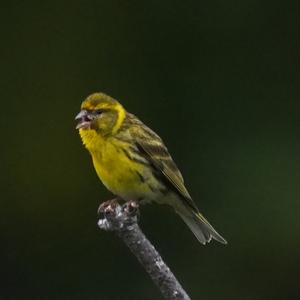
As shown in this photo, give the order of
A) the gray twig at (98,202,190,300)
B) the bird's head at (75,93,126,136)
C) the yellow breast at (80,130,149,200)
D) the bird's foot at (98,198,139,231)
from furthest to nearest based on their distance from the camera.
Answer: the bird's head at (75,93,126,136)
the yellow breast at (80,130,149,200)
the bird's foot at (98,198,139,231)
the gray twig at (98,202,190,300)

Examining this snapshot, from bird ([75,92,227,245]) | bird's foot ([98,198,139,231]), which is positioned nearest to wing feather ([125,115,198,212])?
bird ([75,92,227,245])

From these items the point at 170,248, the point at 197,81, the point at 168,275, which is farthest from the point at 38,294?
the point at 168,275

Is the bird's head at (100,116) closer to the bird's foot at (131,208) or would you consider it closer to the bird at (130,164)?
the bird at (130,164)

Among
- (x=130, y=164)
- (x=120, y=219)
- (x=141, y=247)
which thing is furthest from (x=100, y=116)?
(x=141, y=247)

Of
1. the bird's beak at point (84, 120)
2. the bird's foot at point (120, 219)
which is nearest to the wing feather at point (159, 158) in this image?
the bird's beak at point (84, 120)

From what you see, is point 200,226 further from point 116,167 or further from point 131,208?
point 131,208

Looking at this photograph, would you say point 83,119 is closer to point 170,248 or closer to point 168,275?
point 168,275

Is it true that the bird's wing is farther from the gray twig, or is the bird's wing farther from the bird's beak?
the gray twig
